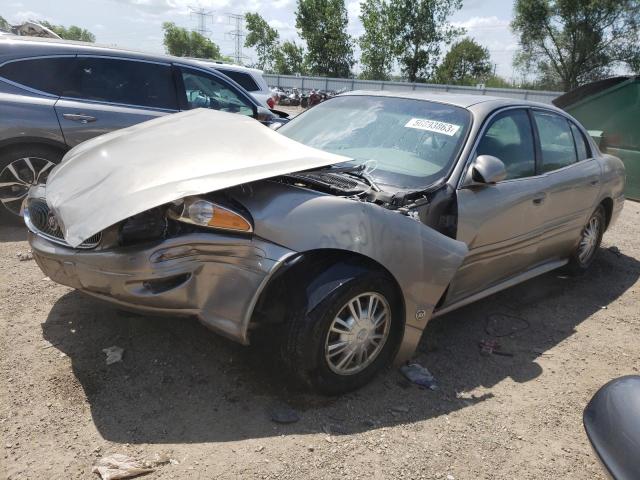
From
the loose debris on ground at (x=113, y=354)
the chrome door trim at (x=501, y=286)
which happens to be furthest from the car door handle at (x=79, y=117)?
the chrome door trim at (x=501, y=286)

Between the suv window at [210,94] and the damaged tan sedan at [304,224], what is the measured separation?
2569 millimetres

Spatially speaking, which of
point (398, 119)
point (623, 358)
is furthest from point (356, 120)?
point (623, 358)

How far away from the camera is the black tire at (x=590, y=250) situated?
4.73 meters

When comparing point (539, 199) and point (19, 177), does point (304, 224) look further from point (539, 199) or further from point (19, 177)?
point (19, 177)

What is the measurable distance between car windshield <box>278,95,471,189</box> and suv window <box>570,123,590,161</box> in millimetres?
1689

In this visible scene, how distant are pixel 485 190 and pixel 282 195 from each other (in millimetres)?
1486

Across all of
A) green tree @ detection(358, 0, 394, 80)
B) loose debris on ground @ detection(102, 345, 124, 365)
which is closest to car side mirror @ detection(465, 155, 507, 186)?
loose debris on ground @ detection(102, 345, 124, 365)

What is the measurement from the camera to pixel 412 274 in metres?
2.71

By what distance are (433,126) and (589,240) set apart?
2.52 metres

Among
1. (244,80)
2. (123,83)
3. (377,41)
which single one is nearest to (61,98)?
(123,83)

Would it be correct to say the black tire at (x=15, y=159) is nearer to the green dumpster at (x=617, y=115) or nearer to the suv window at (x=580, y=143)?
the suv window at (x=580, y=143)

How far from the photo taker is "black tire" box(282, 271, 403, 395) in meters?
2.44

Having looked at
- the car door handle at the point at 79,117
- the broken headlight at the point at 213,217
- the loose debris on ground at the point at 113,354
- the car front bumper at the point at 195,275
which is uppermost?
the car door handle at the point at 79,117

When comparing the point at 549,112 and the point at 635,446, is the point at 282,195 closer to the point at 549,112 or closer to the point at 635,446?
the point at 635,446
